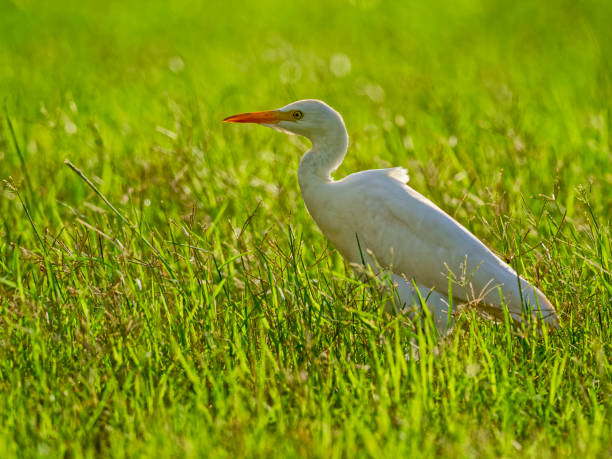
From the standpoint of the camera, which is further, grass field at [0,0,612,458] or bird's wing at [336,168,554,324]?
bird's wing at [336,168,554,324]

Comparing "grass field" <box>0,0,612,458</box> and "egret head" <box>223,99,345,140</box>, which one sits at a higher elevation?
"egret head" <box>223,99,345,140</box>

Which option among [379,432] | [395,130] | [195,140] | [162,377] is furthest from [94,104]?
[379,432]

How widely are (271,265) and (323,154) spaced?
622 mm

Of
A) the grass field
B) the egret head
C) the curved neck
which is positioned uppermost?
the egret head

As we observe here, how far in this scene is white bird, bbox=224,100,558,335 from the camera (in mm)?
3877

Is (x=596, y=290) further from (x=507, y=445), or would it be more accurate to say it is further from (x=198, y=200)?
(x=198, y=200)

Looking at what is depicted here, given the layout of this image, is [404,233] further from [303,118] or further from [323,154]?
[303,118]

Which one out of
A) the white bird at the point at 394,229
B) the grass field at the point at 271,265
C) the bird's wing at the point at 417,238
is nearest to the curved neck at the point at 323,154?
the white bird at the point at 394,229

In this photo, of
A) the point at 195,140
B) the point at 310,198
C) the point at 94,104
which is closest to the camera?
the point at 310,198

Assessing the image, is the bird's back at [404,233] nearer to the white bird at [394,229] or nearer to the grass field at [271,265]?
the white bird at [394,229]

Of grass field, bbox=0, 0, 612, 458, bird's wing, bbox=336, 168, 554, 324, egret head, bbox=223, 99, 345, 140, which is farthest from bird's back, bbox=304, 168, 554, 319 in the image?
egret head, bbox=223, 99, 345, 140

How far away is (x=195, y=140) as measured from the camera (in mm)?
6242

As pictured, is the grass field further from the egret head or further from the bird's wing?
the egret head

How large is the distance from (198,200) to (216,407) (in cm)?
236
